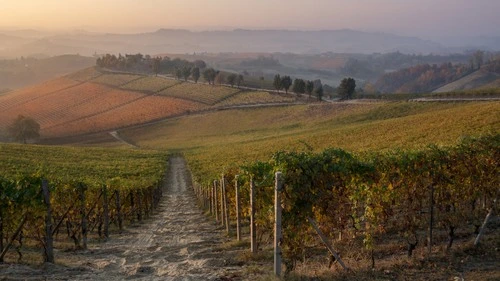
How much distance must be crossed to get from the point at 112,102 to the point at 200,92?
103 feet

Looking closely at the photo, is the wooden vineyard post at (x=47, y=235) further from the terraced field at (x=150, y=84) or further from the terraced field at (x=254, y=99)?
the terraced field at (x=150, y=84)

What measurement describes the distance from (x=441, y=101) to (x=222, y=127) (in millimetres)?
51352

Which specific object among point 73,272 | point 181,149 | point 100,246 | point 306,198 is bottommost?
point 181,149

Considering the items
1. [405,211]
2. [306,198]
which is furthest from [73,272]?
[405,211]

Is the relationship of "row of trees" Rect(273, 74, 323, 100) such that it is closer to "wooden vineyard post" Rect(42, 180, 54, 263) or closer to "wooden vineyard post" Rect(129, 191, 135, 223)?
"wooden vineyard post" Rect(129, 191, 135, 223)

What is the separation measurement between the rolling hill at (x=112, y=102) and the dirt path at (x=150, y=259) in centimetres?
10613

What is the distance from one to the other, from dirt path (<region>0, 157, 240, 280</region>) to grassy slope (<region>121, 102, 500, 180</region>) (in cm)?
1602

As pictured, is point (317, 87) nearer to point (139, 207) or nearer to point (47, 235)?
point (139, 207)

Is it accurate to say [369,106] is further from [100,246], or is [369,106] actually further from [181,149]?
[100,246]

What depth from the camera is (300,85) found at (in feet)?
428

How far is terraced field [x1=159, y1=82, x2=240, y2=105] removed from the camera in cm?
13912

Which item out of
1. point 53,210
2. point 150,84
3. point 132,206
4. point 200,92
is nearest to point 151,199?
point 132,206

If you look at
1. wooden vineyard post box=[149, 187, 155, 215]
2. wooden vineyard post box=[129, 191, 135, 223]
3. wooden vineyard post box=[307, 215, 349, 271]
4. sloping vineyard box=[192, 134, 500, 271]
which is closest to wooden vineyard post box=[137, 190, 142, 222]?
wooden vineyard post box=[129, 191, 135, 223]

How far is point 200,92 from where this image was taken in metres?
149
